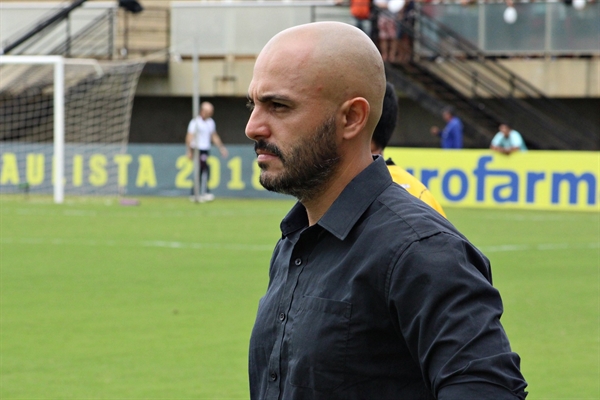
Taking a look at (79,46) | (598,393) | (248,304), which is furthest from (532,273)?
(79,46)

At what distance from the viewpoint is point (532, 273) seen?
1390 centimetres

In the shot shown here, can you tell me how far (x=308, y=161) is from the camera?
102 inches

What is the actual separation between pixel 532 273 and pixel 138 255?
526cm

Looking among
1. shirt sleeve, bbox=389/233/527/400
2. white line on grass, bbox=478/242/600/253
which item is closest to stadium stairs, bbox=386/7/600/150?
white line on grass, bbox=478/242/600/253

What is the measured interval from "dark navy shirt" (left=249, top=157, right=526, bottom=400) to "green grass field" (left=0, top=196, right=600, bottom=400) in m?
5.06

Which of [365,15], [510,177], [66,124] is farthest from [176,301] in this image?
[66,124]

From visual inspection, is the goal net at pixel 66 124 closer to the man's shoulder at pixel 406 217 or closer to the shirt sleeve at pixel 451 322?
the man's shoulder at pixel 406 217

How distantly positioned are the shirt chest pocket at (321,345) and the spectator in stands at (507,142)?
22256mm

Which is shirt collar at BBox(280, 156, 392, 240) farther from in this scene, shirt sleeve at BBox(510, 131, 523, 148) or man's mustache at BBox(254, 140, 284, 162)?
shirt sleeve at BBox(510, 131, 523, 148)

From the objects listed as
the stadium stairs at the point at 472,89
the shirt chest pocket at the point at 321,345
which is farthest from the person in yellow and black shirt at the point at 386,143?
the stadium stairs at the point at 472,89

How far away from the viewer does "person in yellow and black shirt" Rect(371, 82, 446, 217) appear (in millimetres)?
6137

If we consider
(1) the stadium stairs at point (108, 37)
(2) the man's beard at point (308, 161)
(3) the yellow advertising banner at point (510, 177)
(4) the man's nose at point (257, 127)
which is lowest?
(3) the yellow advertising banner at point (510, 177)

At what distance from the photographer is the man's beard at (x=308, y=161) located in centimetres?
258

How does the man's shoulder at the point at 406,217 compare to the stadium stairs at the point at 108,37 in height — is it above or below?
above
